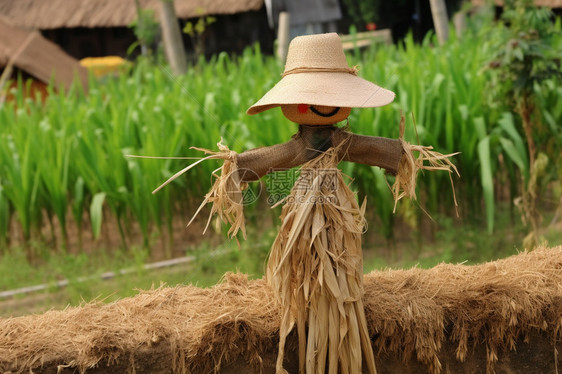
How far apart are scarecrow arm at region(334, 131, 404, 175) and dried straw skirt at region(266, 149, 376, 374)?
53 millimetres

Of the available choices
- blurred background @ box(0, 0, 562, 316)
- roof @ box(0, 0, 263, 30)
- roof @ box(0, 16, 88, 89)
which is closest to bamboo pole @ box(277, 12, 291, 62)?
blurred background @ box(0, 0, 562, 316)

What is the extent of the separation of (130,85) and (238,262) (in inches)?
84.2

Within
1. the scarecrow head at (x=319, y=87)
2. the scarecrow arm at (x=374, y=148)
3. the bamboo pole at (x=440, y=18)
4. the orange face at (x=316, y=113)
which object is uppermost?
the scarecrow head at (x=319, y=87)

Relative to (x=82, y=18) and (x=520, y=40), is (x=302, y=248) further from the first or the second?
(x=82, y=18)

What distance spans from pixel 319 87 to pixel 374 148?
0.24 meters

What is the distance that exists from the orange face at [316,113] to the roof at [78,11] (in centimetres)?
853

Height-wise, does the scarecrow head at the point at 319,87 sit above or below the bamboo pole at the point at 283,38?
above

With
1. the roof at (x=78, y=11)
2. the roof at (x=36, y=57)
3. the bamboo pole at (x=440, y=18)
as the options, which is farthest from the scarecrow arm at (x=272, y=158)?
the roof at (x=78, y=11)

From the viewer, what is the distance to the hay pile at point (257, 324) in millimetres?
1798

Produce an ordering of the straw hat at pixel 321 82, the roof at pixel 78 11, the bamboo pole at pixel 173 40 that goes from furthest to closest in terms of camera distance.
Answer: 1. the roof at pixel 78 11
2. the bamboo pole at pixel 173 40
3. the straw hat at pixel 321 82

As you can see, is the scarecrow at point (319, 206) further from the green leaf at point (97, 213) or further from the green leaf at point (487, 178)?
the green leaf at point (97, 213)

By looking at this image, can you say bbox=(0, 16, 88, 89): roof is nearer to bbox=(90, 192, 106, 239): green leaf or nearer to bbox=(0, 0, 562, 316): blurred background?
bbox=(0, 0, 562, 316): blurred background

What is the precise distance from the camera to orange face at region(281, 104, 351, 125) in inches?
69.6

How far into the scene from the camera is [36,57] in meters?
7.18
